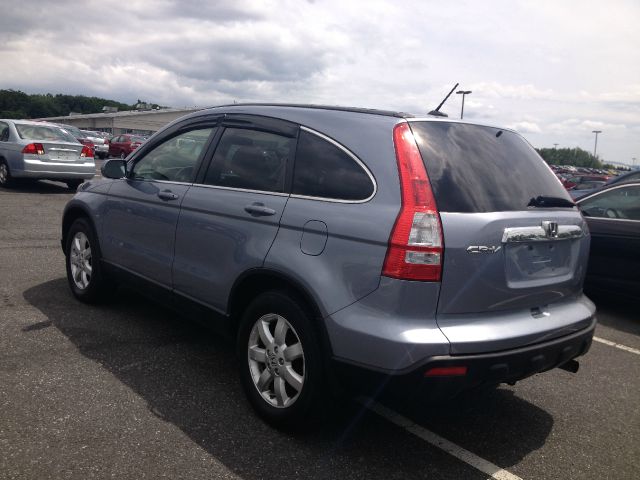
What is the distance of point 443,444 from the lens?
10.7 feet

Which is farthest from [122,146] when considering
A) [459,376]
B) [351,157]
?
[459,376]

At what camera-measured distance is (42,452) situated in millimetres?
2887

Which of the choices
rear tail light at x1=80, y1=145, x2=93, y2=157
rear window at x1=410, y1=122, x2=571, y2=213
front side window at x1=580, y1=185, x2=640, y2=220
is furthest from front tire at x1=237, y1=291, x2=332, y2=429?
rear tail light at x1=80, y1=145, x2=93, y2=157

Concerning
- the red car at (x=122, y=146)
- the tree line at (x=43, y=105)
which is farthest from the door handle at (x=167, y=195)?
the tree line at (x=43, y=105)

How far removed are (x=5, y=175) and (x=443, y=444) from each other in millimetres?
13912

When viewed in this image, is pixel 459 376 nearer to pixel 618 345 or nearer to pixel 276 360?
pixel 276 360

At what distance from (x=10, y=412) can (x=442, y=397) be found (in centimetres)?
232

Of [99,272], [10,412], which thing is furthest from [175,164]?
[10,412]

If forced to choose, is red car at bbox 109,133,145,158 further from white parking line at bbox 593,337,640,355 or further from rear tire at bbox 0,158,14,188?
white parking line at bbox 593,337,640,355

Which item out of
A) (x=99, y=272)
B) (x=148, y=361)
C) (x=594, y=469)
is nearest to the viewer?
(x=594, y=469)

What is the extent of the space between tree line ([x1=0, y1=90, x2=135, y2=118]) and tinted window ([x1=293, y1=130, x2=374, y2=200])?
107 m

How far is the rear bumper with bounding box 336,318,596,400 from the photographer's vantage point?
8.82ft

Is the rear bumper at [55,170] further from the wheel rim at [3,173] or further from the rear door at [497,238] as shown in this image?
the rear door at [497,238]

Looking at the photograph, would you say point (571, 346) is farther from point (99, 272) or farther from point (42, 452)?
point (99, 272)
